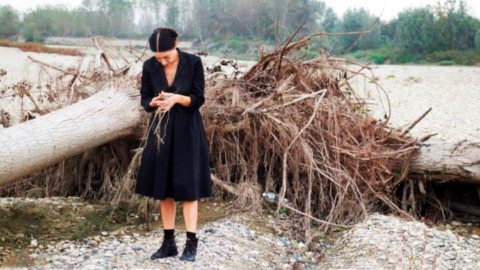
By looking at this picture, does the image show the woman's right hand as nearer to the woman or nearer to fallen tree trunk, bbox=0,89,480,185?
the woman

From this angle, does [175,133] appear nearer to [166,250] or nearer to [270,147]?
[166,250]

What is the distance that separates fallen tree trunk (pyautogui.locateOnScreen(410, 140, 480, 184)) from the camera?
5.61 m

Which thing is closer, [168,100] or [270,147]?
[168,100]

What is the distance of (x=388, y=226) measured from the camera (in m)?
5.10

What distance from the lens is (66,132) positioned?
196 inches

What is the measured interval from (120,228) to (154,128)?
148 cm

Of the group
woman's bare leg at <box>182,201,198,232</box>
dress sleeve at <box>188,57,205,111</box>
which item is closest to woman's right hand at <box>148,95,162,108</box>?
dress sleeve at <box>188,57,205,111</box>

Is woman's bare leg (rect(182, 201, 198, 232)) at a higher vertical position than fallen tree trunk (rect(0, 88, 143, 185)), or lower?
lower

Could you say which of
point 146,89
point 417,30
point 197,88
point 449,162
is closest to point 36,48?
point 417,30

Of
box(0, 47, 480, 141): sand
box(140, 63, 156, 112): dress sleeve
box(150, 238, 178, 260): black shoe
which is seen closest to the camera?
box(140, 63, 156, 112): dress sleeve

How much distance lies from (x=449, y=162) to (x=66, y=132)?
3429 mm

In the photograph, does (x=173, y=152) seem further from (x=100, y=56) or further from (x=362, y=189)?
(x=100, y=56)

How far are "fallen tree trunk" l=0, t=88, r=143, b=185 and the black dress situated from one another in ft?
4.01

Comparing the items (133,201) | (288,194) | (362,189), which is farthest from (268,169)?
(133,201)
